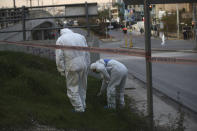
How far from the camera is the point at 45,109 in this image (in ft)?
21.6

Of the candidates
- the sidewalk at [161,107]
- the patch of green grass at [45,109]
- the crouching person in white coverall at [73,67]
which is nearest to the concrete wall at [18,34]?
the sidewalk at [161,107]

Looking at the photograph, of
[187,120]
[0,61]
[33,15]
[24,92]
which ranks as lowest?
[187,120]

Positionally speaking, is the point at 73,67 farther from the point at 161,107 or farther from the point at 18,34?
the point at 18,34

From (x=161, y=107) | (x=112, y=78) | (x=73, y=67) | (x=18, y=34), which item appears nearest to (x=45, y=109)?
(x=73, y=67)

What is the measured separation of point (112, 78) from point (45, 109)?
6.88 feet

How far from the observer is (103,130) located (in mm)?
6008

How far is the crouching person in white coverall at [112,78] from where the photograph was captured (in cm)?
806

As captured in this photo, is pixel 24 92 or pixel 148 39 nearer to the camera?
pixel 148 39

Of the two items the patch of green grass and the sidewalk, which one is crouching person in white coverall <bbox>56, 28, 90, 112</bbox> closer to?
the patch of green grass

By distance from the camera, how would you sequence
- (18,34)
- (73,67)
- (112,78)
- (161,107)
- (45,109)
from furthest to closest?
(18,34), (161,107), (112,78), (73,67), (45,109)

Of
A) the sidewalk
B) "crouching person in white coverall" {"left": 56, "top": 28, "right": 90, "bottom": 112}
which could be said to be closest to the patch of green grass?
"crouching person in white coverall" {"left": 56, "top": 28, "right": 90, "bottom": 112}

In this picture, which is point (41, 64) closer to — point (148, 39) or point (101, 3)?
point (101, 3)

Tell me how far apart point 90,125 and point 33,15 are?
8975mm

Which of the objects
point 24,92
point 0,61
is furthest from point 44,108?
point 0,61
